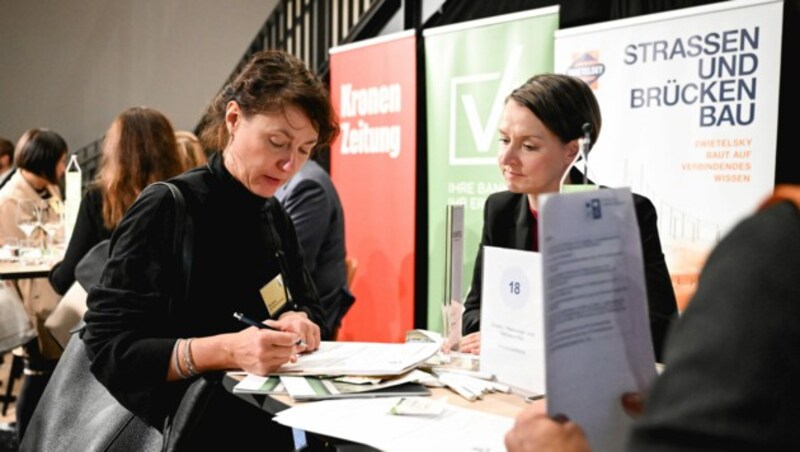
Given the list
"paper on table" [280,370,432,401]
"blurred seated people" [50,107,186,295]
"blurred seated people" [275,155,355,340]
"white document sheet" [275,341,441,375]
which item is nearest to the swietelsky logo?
"blurred seated people" [275,155,355,340]

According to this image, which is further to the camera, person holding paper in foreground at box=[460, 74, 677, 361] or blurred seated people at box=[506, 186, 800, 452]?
person holding paper in foreground at box=[460, 74, 677, 361]

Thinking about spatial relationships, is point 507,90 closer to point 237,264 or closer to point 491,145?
point 491,145

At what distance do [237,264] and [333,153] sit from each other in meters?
3.63

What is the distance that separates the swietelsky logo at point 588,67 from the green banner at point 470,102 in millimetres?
195

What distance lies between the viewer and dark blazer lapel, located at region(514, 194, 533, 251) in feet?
7.40

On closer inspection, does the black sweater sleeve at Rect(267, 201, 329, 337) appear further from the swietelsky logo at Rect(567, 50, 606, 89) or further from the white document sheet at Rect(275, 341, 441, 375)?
the swietelsky logo at Rect(567, 50, 606, 89)

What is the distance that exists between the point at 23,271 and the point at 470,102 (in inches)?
97.0

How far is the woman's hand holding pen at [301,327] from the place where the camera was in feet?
5.49

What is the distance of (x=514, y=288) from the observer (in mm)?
1427

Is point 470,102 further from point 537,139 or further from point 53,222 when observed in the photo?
point 53,222

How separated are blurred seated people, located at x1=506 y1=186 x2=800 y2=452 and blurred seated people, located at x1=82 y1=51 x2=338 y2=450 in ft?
3.52

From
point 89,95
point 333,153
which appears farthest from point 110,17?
point 333,153

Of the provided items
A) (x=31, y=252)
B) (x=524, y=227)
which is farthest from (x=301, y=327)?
(x=31, y=252)

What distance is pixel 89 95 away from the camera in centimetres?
1100
